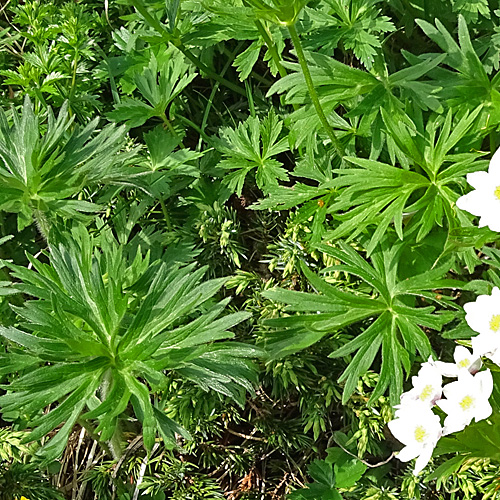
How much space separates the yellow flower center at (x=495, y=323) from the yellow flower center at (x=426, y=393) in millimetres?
205

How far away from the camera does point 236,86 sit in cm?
251

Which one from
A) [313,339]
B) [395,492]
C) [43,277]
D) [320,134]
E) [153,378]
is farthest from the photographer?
[320,134]

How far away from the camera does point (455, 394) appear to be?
4.63 feet

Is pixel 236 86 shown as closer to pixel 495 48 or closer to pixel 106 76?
pixel 106 76

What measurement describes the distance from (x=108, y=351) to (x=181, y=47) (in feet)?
3.97

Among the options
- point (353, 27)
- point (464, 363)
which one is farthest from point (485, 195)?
point (353, 27)

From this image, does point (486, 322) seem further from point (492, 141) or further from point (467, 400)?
point (492, 141)

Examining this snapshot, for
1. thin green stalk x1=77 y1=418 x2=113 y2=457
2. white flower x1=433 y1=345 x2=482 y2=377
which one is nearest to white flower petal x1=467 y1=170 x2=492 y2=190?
white flower x1=433 y1=345 x2=482 y2=377

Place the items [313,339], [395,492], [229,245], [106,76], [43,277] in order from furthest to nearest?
[106,76]
[229,245]
[395,492]
[313,339]
[43,277]

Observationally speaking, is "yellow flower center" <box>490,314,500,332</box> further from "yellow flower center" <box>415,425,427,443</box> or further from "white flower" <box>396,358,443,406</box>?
"yellow flower center" <box>415,425,427,443</box>

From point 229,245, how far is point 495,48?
114cm

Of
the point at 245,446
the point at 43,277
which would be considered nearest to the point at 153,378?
the point at 43,277

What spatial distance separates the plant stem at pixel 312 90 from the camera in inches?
66.3

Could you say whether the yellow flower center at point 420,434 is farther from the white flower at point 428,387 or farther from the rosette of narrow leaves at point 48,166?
the rosette of narrow leaves at point 48,166
